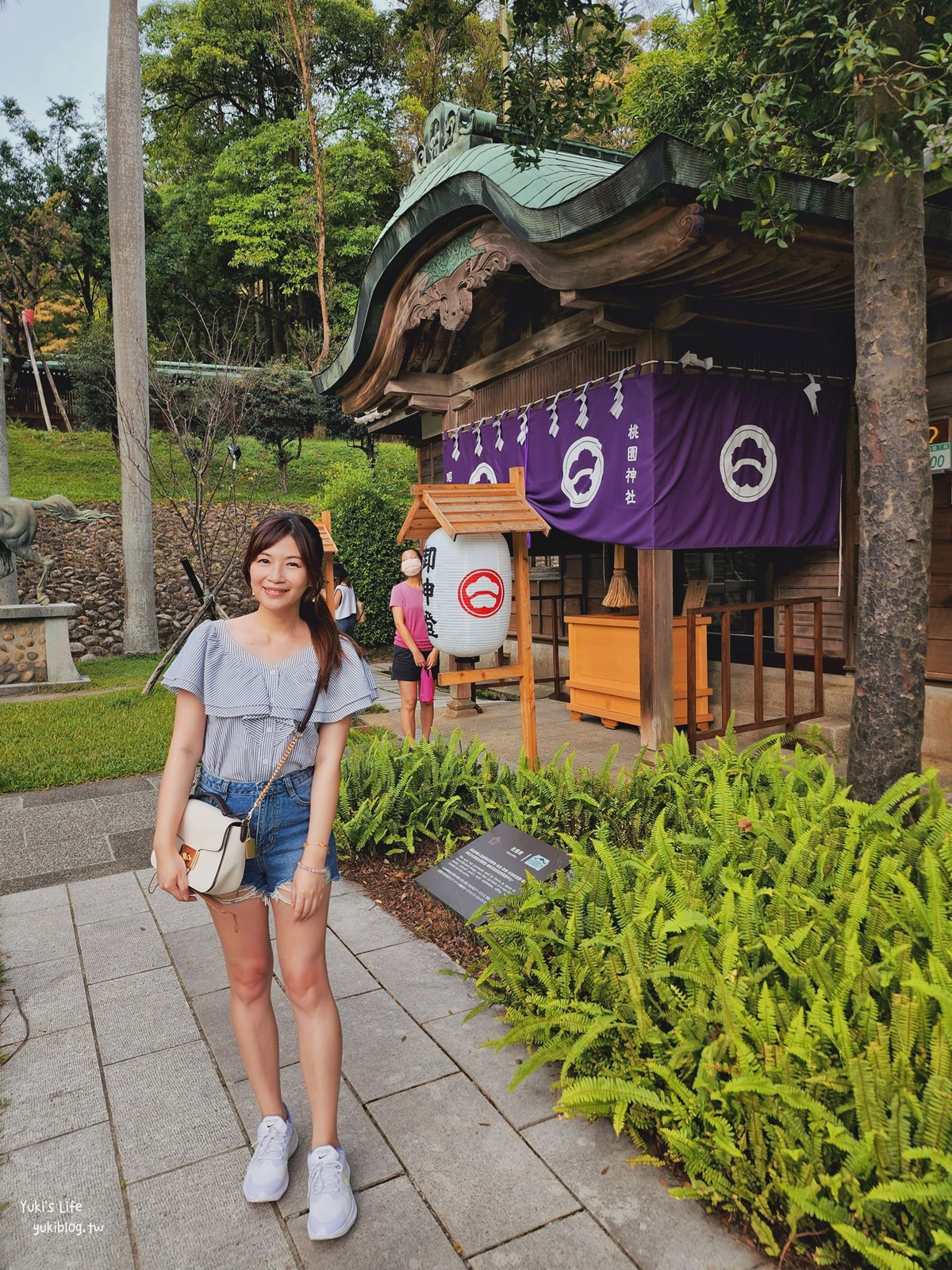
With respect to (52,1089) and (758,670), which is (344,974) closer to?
(52,1089)

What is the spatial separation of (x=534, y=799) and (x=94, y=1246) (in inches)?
116

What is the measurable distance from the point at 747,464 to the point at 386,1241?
5668mm

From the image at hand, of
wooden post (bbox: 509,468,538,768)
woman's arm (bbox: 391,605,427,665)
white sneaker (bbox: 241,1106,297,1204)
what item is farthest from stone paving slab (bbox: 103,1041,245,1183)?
woman's arm (bbox: 391,605,427,665)

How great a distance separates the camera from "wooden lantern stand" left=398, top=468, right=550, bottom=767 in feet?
16.9

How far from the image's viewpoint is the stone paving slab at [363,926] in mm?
3959

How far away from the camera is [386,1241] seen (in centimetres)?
214

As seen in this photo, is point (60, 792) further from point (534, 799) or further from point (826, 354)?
point (826, 354)

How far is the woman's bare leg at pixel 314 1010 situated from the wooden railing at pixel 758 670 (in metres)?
4.53

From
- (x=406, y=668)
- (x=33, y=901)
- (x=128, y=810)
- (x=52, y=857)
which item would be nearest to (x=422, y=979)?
(x=33, y=901)

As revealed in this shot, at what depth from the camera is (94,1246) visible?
2.18 metres

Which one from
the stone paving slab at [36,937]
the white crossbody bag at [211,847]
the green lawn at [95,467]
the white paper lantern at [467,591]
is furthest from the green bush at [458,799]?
the green lawn at [95,467]

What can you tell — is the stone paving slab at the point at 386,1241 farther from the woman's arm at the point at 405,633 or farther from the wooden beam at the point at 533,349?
the wooden beam at the point at 533,349

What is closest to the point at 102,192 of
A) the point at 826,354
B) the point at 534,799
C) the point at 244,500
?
the point at 244,500

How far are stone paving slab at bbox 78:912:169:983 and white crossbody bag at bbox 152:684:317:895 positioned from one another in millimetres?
2025
